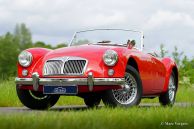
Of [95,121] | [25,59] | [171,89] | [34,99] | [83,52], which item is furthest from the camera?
[171,89]

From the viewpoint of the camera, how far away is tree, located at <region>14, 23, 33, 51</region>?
129625 millimetres

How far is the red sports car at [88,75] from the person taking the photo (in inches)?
350

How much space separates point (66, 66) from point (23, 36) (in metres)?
124

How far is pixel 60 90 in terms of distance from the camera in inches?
355

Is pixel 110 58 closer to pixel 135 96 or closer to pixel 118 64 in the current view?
pixel 118 64

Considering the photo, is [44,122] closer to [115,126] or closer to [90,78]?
[115,126]

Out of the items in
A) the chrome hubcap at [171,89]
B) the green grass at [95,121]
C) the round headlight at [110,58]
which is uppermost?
the round headlight at [110,58]

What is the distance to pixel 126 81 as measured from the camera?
30.4 feet

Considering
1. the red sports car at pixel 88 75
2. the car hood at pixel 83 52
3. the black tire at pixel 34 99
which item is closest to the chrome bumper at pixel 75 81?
the red sports car at pixel 88 75

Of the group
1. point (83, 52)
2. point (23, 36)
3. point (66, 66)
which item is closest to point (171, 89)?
point (83, 52)

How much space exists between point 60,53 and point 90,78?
0.90m

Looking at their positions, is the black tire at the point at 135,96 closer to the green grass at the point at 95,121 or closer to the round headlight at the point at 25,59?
the round headlight at the point at 25,59

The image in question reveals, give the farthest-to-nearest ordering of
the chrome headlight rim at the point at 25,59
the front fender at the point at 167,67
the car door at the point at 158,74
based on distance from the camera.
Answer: the front fender at the point at 167,67
the car door at the point at 158,74
the chrome headlight rim at the point at 25,59

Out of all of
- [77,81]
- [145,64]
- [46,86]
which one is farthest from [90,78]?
[145,64]
